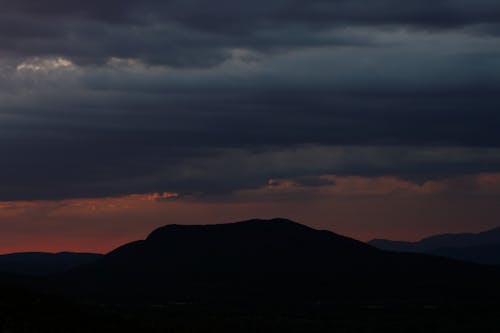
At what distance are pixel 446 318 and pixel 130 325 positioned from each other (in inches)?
3524

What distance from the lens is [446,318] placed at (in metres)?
189

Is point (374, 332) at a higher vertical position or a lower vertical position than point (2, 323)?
lower

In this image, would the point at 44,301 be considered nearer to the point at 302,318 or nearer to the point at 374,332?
the point at 374,332

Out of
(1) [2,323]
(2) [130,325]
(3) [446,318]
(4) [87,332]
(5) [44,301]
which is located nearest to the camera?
(1) [2,323]

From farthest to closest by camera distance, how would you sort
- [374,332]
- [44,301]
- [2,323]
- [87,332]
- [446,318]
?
[446,318] → [374,332] → [44,301] → [87,332] → [2,323]

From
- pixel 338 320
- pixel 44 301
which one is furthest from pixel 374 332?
pixel 44 301

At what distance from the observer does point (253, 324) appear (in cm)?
17638

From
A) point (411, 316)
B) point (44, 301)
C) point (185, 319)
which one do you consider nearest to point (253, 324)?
point (185, 319)

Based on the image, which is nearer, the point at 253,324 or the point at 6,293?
the point at 6,293

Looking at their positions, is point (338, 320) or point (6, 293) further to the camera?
point (338, 320)

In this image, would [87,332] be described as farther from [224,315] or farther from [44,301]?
[224,315]

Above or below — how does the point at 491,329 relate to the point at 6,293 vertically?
below

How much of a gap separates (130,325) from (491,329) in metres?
82.6

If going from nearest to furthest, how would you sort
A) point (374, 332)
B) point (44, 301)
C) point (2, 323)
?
point (2, 323), point (44, 301), point (374, 332)
